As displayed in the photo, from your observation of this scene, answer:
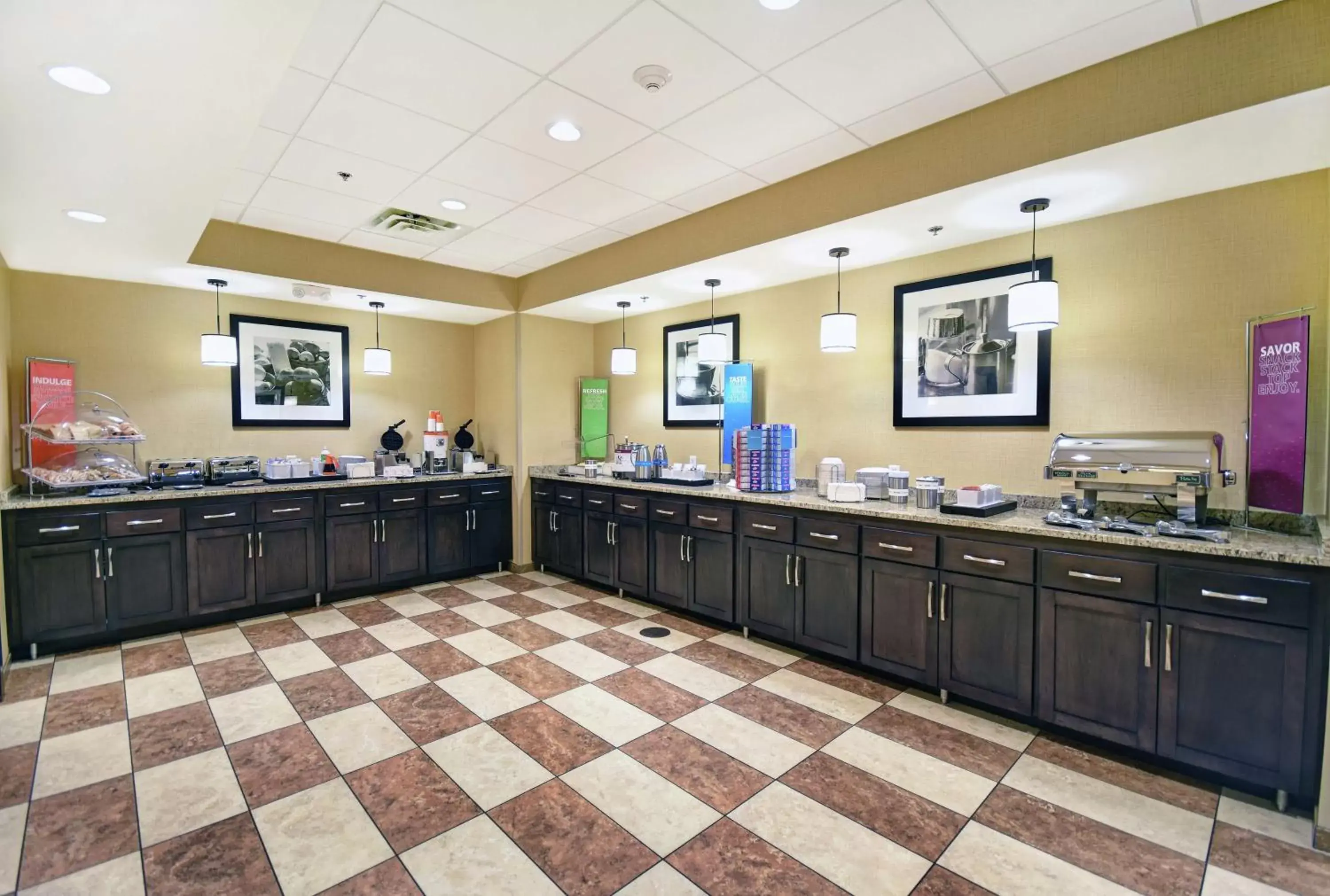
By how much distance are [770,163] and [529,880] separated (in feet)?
11.2

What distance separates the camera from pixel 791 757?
2.65 m

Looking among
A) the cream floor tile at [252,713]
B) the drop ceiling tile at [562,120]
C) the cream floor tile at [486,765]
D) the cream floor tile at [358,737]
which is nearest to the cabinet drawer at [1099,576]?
the cream floor tile at [486,765]

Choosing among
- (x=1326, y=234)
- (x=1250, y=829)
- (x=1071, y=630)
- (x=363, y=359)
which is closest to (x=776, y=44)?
(x=1326, y=234)

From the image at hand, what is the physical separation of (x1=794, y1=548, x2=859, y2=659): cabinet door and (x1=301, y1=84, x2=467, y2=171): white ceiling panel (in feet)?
9.97

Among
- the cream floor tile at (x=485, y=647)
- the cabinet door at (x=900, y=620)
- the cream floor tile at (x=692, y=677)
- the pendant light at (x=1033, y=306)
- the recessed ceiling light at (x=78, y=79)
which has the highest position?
the recessed ceiling light at (x=78, y=79)

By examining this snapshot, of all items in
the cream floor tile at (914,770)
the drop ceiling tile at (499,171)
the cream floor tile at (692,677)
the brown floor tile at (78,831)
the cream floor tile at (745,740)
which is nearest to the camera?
the brown floor tile at (78,831)

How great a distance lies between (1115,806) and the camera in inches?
91.2

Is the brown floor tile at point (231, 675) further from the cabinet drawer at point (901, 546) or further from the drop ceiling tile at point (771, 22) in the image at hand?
the drop ceiling tile at point (771, 22)

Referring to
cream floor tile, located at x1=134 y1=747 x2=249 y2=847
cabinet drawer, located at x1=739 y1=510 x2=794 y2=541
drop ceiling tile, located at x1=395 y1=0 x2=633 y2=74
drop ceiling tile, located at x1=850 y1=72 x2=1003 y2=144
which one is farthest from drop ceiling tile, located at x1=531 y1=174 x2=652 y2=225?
cream floor tile, located at x1=134 y1=747 x2=249 y2=847

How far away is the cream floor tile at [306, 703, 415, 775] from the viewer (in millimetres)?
2648

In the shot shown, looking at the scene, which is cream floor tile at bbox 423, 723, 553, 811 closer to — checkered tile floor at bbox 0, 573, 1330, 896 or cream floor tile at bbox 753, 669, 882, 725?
checkered tile floor at bbox 0, 573, 1330, 896

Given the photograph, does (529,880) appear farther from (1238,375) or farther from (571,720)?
(1238,375)

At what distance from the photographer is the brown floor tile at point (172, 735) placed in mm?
2676

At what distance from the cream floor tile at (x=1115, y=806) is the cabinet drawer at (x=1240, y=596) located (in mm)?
768
